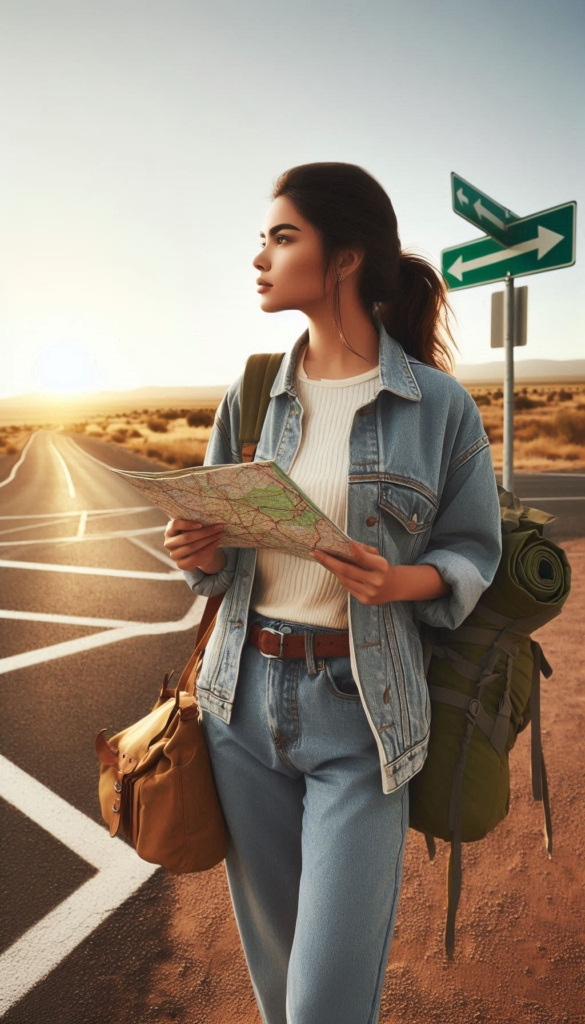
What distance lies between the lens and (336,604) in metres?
1.48

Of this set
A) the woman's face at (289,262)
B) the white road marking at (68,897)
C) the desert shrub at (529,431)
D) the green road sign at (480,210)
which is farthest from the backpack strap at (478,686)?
the desert shrub at (529,431)

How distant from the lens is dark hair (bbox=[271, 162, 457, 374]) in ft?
5.19

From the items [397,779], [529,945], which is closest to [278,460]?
[397,779]

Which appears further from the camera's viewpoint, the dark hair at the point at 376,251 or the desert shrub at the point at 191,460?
the desert shrub at the point at 191,460

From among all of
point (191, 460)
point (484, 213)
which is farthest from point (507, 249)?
point (191, 460)

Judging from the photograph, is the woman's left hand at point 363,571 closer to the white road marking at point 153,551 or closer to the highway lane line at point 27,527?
the white road marking at point 153,551

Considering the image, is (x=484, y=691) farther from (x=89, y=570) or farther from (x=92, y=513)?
(x=92, y=513)

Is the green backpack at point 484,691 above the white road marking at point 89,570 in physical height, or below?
above

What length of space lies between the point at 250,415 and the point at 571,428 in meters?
26.9

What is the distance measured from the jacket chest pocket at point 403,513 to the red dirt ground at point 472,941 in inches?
61.0

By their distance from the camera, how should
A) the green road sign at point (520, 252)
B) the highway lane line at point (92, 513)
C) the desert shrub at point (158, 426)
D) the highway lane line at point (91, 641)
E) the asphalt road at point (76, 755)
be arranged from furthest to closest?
the desert shrub at point (158, 426)
the highway lane line at point (92, 513)
the highway lane line at point (91, 641)
the green road sign at point (520, 252)
the asphalt road at point (76, 755)

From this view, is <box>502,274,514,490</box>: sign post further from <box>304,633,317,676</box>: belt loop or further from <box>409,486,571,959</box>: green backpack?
<box>304,633,317,676</box>: belt loop

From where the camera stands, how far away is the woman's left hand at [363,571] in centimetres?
128

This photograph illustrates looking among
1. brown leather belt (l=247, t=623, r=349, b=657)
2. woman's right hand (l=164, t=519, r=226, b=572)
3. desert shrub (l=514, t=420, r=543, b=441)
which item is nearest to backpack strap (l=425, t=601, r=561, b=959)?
brown leather belt (l=247, t=623, r=349, b=657)
